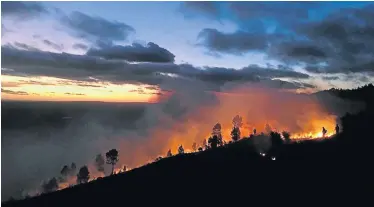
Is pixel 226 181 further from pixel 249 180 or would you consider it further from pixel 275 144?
pixel 275 144

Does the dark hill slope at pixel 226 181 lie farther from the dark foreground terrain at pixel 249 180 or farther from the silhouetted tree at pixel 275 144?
the silhouetted tree at pixel 275 144

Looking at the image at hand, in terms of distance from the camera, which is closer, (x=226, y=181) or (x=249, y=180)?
(x=249, y=180)

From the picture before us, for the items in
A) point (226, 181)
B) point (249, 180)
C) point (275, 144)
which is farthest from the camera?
point (275, 144)

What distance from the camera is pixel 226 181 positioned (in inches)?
4695

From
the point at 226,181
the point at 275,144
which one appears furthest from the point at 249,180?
the point at 275,144

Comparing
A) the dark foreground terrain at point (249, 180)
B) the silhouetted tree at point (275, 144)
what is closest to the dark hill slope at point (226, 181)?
the dark foreground terrain at point (249, 180)

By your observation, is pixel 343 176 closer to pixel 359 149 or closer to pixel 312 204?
pixel 312 204

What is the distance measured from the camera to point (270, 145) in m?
173

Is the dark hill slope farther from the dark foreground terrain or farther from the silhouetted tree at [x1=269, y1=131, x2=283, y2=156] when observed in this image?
the silhouetted tree at [x1=269, y1=131, x2=283, y2=156]

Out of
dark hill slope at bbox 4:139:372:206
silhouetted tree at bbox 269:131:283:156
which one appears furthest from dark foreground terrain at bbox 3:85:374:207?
silhouetted tree at bbox 269:131:283:156

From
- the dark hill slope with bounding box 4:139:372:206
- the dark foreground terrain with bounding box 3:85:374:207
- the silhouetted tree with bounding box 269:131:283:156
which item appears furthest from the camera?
the silhouetted tree with bounding box 269:131:283:156

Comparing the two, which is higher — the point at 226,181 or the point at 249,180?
the point at 249,180

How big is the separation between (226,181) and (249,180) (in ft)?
22.5

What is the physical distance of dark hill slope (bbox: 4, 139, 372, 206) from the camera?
10475cm
